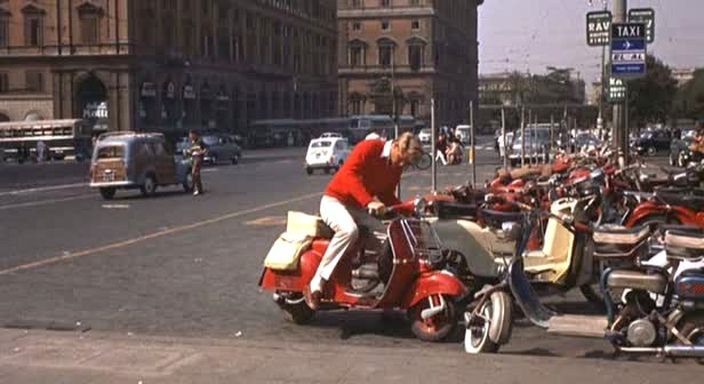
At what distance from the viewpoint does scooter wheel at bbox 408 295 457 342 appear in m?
9.57

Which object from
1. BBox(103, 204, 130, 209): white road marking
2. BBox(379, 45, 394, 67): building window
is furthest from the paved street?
BBox(379, 45, 394, 67): building window

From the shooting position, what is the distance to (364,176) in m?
10.0

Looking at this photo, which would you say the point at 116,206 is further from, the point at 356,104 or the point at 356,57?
the point at 356,57

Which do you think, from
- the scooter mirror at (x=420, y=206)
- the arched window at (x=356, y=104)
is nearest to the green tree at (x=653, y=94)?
the scooter mirror at (x=420, y=206)

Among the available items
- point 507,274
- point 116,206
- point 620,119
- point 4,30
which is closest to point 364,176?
point 507,274

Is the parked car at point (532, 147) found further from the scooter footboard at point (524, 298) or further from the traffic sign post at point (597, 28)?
the scooter footboard at point (524, 298)

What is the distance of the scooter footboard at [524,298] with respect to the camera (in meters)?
8.96

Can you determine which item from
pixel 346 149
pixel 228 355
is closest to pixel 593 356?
pixel 228 355

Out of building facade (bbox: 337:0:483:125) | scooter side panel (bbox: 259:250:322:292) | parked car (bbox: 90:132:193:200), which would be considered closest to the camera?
scooter side panel (bbox: 259:250:322:292)

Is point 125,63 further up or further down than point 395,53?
further down

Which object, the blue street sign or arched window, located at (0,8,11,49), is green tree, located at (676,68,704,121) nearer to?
arched window, located at (0,8,11,49)

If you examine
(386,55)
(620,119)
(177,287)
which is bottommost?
(177,287)

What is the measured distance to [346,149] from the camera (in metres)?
52.6

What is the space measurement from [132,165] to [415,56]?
360 feet
